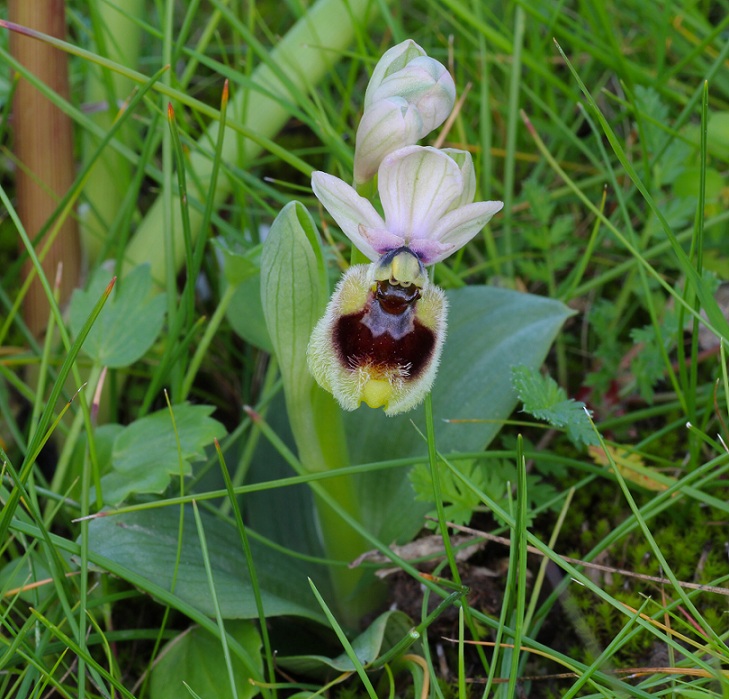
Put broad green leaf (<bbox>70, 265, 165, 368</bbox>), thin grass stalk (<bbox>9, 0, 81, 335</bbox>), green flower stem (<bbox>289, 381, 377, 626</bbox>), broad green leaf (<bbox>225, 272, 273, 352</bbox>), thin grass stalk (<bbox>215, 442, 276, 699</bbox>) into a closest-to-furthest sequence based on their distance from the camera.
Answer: thin grass stalk (<bbox>215, 442, 276, 699</bbox>), green flower stem (<bbox>289, 381, 377, 626</bbox>), broad green leaf (<bbox>70, 265, 165, 368</bbox>), broad green leaf (<bbox>225, 272, 273, 352</bbox>), thin grass stalk (<bbox>9, 0, 81, 335</bbox>)

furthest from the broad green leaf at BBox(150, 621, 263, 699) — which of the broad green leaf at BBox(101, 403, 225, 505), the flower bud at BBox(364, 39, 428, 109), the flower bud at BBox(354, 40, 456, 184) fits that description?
the flower bud at BBox(364, 39, 428, 109)

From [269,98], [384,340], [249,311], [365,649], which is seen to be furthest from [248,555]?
[269,98]

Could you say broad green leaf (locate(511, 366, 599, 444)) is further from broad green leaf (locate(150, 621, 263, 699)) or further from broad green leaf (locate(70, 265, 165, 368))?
broad green leaf (locate(70, 265, 165, 368))

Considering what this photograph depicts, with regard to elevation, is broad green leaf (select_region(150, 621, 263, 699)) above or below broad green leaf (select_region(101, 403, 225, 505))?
below

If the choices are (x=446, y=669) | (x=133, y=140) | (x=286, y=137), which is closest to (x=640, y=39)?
(x=286, y=137)

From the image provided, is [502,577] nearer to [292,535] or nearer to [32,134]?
[292,535]
